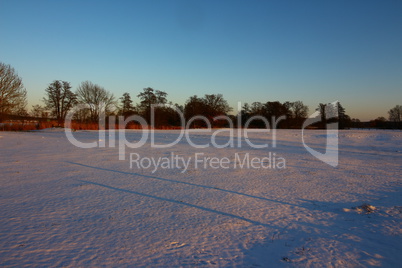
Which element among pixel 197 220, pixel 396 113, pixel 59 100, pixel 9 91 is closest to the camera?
pixel 197 220

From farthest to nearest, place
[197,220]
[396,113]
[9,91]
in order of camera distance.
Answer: [396,113]
[9,91]
[197,220]

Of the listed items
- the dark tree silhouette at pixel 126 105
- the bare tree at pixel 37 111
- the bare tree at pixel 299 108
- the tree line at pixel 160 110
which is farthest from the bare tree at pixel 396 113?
the bare tree at pixel 37 111

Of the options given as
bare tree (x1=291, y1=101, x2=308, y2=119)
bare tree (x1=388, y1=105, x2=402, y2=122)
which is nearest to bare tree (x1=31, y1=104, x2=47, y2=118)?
bare tree (x1=291, y1=101, x2=308, y2=119)

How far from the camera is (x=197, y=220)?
3287 millimetres

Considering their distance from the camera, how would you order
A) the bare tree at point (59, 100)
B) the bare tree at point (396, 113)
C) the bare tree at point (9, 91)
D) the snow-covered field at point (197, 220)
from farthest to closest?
the bare tree at point (396, 113) → the bare tree at point (59, 100) → the bare tree at point (9, 91) → the snow-covered field at point (197, 220)

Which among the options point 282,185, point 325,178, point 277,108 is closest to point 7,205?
point 282,185

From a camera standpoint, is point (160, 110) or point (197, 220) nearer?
point (197, 220)

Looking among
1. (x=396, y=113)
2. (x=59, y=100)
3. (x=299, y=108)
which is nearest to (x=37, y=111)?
(x=59, y=100)

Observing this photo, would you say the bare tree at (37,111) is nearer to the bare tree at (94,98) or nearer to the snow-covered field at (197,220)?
the bare tree at (94,98)

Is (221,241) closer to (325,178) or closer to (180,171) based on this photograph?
(180,171)

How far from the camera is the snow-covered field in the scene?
7.86 ft

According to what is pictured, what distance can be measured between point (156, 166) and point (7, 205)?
3.99m

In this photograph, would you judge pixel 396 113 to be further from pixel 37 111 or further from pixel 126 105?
pixel 37 111

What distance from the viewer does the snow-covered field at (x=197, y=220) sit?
2.39 meters
